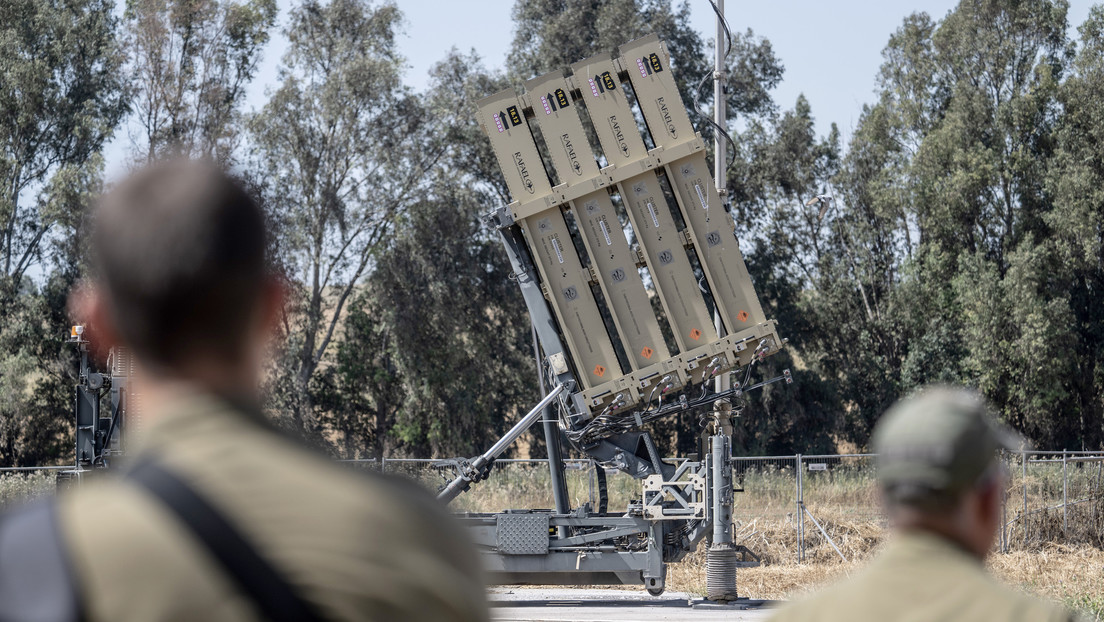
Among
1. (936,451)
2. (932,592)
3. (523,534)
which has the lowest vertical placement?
(523,534)

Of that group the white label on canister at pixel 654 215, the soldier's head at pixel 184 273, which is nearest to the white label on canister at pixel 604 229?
the white label on canister at pixel 654 215

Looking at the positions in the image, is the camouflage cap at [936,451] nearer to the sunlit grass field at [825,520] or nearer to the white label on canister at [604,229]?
the sunlit grass field at [825,520]

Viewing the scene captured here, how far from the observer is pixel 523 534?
14.3 meters

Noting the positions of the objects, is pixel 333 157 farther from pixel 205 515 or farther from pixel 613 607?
pixel 205 515

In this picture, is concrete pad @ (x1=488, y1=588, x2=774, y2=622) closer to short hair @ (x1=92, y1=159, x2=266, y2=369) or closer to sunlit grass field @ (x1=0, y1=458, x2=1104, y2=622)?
sunlit grass field @ (x1=0, y1=458, x2=1104, y2=622)

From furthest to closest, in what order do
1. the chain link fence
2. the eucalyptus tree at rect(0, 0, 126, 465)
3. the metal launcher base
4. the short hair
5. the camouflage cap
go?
the eucalyptus tree at rect(0, 0, 126, 465), the chain link fence, the metal launcher base, the camouflage cap, the short hair

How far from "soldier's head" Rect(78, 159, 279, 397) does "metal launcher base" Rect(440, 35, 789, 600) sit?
502 inches

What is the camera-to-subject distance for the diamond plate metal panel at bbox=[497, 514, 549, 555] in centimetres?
1420

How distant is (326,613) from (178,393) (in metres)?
0.34

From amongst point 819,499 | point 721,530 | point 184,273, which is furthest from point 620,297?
point 184,273

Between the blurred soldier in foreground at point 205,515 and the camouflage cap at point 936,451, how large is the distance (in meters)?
0.99

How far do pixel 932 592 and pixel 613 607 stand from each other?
42.5 ft

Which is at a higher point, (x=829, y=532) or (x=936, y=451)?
(x=936, y=451)

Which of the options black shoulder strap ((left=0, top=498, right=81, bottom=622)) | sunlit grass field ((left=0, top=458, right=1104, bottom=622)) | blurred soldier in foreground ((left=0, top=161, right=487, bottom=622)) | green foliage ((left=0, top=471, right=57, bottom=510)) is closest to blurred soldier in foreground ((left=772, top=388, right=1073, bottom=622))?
blurred soldier in foreground ((left=0, top=161, right=487, bottom=622))
